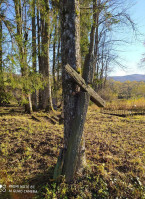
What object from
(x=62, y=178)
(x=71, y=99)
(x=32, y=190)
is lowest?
A: (x=32, y=190)

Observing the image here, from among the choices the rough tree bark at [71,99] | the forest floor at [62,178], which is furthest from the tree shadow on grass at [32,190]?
the rough tree bark at [71,99]

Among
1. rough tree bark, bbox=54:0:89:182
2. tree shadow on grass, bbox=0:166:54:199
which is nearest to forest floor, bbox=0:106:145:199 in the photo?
tree shadow on grass, bbox=0:166:54:199

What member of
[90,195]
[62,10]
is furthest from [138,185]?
[62,10]

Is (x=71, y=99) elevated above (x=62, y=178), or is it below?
above

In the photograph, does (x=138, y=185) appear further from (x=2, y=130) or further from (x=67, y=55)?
(x=2, y=130)

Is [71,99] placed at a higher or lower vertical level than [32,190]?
higher

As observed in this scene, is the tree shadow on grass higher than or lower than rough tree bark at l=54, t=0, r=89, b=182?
lower

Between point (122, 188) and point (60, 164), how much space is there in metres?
1.19

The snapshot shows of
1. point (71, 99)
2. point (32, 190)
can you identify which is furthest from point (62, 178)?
point (71, 99)

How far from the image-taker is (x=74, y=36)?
76.9 inches

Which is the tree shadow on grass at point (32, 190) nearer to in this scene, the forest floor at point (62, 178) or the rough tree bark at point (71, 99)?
the forest floor at point (62, 178)

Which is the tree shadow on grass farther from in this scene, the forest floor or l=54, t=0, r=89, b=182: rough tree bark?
l=54, t=0, r=89, b=182: rough tree bark

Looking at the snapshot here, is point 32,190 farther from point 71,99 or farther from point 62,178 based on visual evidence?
point 71,99

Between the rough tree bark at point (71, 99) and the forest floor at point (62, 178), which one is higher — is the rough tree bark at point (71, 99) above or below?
above
